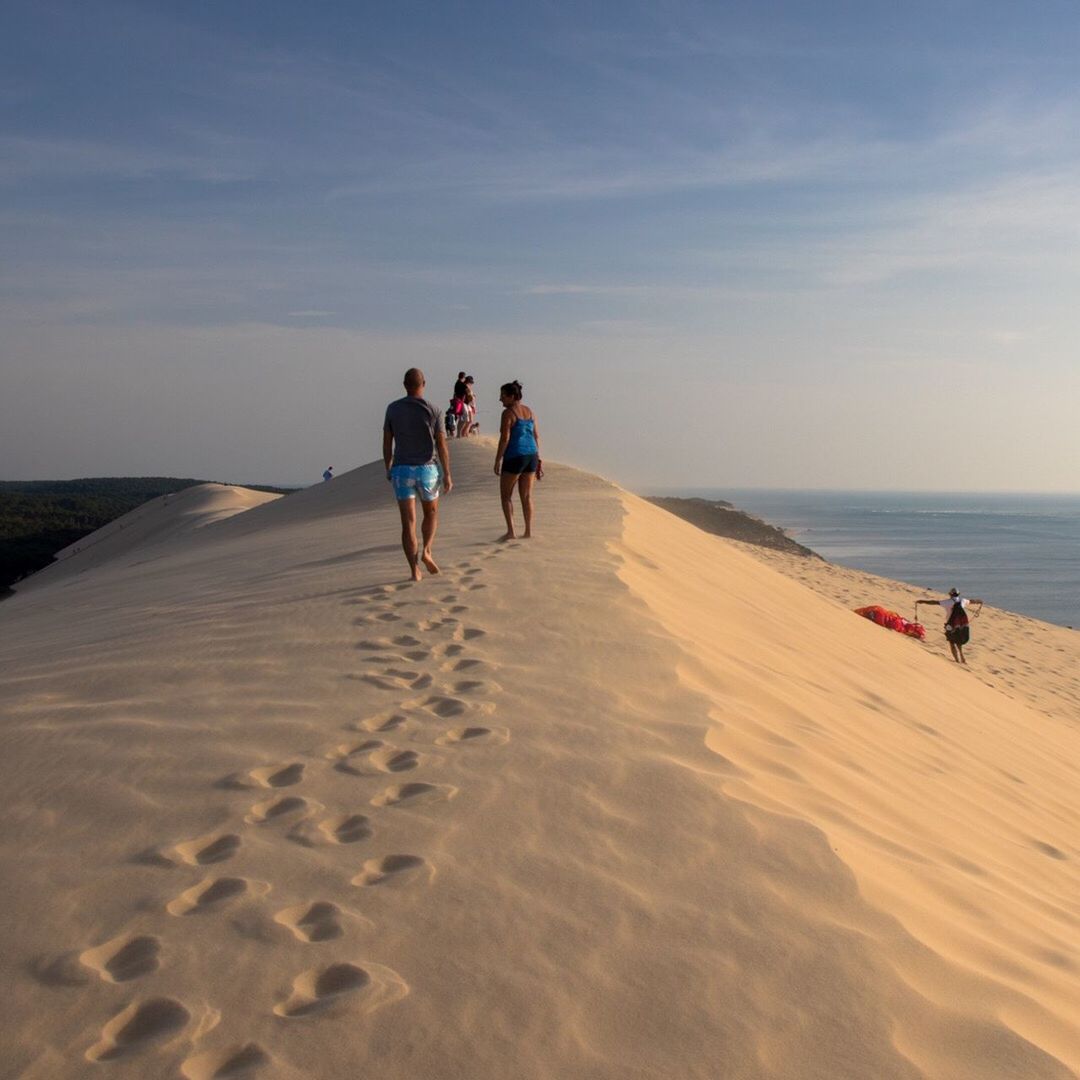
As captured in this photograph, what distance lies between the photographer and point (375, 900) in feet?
7.89

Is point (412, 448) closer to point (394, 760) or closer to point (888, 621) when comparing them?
point (394, 760)

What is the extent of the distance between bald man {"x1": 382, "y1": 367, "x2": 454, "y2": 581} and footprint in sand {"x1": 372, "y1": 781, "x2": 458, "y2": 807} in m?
3.89

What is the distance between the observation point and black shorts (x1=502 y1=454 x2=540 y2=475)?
8.37 metres

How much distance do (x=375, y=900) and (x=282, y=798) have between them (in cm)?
75

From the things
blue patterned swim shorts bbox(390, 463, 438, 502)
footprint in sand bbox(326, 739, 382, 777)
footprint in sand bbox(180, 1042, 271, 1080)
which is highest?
blue patterned swim shorts bbox(390, 463, 438, 502)

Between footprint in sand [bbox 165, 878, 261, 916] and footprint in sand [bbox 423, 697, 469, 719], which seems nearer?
footprint in sand [bbox 165, 878, 261, 916]

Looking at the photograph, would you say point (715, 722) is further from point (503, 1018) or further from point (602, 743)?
point (503, 1018)

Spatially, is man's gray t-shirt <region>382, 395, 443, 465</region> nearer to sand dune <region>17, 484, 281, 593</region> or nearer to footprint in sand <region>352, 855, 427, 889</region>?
footprint in sand <region>352, 855, 427, 889</region>

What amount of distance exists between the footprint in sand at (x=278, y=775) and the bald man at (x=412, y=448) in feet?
12.1

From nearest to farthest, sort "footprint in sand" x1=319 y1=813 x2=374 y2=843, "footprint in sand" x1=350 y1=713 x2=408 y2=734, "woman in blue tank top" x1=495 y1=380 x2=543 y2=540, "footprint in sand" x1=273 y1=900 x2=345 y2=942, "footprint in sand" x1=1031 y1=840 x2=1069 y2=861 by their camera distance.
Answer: "footprint in sand" x1=273 y1=900 x2=345 y2=942 → "footprint in sand" x1=319 y1=813 x2=374 y2=843 → "footprint in sand" x1=350 y1=713 x2=408 y2=734 → "footprint in sand" x1=1031 y1=840 x2=1069 y2=861 → "woman in blue tank top" x1=495 y1=380 x2=543 y2=540

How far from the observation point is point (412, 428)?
7.00m

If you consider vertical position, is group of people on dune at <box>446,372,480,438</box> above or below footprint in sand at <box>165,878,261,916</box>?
above

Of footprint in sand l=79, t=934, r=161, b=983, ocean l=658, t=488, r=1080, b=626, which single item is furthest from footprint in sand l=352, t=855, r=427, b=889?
ocean l=658, t=488, r=1080, b=626

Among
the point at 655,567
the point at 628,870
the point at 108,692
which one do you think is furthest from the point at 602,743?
the point at 655,567
